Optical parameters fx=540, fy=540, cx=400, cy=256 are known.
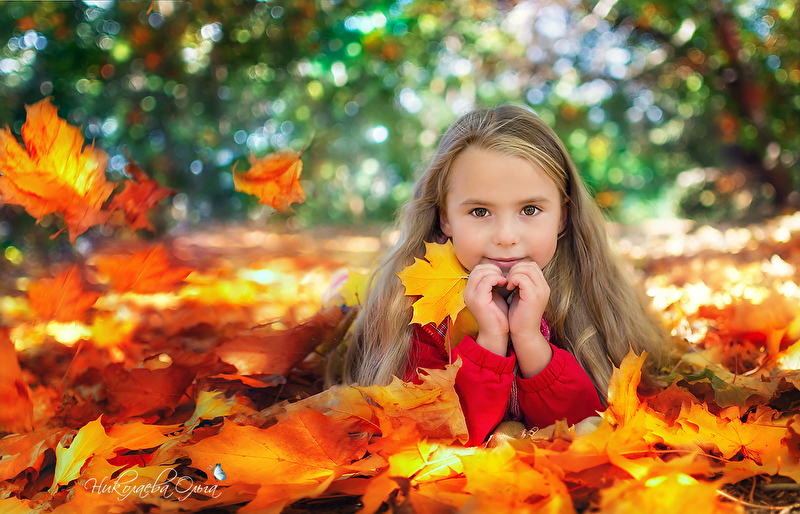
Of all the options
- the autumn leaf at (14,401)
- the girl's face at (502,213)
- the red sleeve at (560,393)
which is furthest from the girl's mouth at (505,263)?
the autumn leaf at (14,401)

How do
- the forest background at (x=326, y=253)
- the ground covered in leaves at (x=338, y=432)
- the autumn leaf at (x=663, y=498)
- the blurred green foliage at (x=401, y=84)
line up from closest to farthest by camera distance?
the autumn leaf at (x=663, y=498) < the ground covered in leaves at (x=338, y=432) < the forest background at (x=326, y=253) < the blurred green foliage at (x=401, y=84)

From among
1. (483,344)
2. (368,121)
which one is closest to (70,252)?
(368,121)

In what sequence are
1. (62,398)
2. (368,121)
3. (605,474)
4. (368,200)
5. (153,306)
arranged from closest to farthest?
(605,474) → (62,398) → (153,306) → (368,121) → (368,200)

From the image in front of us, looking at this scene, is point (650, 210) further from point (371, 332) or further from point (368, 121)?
point (371, 332)

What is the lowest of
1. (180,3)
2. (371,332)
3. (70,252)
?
(70,252)

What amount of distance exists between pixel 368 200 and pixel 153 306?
25.9 feet

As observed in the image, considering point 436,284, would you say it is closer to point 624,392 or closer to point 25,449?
point 624,392

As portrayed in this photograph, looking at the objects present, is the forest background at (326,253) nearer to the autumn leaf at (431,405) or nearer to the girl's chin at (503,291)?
the autumn leaf at (431,405)

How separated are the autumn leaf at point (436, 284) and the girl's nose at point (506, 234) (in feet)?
0.47

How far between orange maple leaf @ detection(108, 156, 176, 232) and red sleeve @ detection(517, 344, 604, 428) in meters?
1.22

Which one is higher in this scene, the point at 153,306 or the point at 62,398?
the point at 62,398

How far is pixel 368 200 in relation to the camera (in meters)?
10.7

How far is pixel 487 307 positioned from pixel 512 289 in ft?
0.37

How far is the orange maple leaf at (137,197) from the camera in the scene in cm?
166
